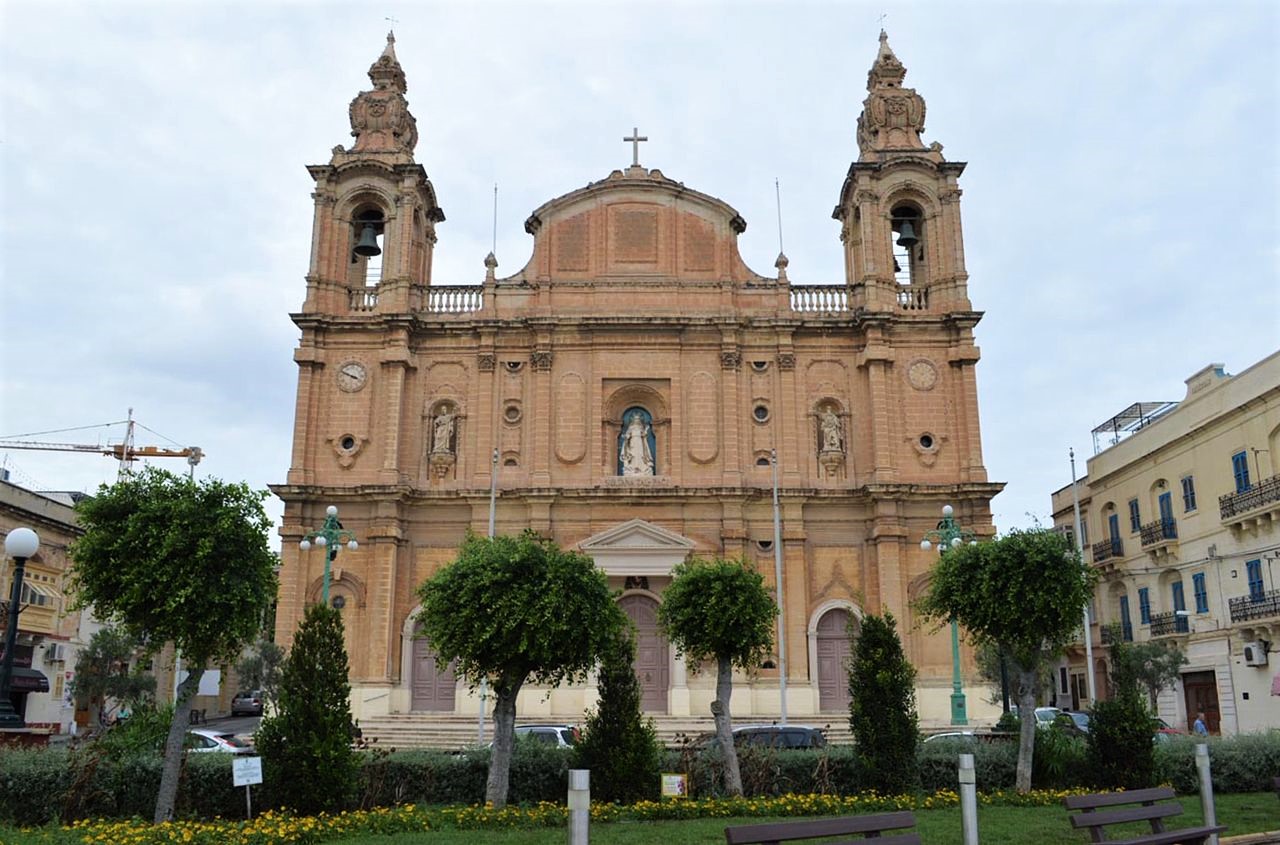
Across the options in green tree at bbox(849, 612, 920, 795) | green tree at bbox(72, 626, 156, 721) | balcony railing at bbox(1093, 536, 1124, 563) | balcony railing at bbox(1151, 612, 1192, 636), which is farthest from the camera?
balcony railing at bbox(1093, 536, 1124, 563)

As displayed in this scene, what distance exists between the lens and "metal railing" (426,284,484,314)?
114 feet

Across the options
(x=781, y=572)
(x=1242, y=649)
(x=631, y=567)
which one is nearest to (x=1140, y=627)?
(x=1242, y=649)

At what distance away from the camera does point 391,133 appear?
120 feet

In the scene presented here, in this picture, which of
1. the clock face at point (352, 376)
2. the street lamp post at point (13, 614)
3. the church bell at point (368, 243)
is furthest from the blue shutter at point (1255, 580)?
the street lamp post at point (13, 614)

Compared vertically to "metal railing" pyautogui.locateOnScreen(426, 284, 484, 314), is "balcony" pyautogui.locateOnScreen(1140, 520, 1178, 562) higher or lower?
lower

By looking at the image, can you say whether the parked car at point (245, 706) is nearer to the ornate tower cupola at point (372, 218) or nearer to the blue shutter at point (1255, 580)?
the ornate tower cupola at point (372, 218)

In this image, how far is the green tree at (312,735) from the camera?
14805 millimetres

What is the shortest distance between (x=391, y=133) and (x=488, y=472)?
1306 centimetres

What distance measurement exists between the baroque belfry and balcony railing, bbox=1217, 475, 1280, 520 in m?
7.48

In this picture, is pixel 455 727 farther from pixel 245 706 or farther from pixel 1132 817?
pixel 245 706

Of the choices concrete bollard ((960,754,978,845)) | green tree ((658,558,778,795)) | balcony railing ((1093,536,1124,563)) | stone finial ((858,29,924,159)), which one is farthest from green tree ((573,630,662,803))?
balcony railing ((1093,536,1124,563))

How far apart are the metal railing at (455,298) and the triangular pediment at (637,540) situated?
923 centimetres

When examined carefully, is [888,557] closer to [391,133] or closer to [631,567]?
[631,567]

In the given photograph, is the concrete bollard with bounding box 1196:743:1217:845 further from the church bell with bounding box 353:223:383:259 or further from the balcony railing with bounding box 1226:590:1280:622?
the church bell with bounding box 353:223:383:259
